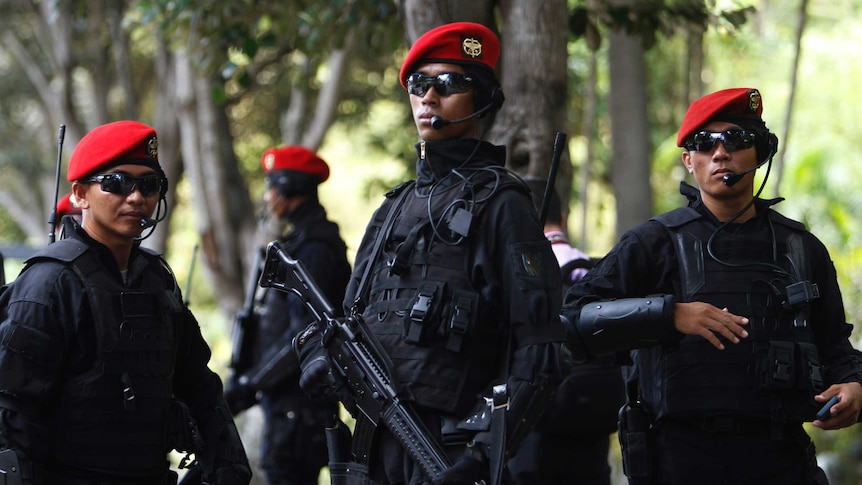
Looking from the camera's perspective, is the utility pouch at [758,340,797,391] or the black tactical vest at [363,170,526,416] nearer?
the black tactical vest at [363,170,526,416]

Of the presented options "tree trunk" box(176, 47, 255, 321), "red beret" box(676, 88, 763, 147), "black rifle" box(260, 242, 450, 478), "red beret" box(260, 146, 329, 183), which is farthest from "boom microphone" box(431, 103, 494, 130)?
"tree trunk" box(176, 47, 255, 321)

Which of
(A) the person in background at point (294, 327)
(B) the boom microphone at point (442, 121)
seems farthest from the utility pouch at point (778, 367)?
(A) the person in background at point (294, 327)

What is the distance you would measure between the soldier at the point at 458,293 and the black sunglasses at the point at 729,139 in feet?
2.60

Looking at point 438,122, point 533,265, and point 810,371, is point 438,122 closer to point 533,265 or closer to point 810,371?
point 533,265

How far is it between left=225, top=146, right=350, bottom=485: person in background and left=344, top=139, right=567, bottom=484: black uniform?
2516 millimetres

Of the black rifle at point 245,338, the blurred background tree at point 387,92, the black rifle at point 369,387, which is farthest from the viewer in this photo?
the black rifle at point 245,338

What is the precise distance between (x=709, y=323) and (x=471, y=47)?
1.28 metres

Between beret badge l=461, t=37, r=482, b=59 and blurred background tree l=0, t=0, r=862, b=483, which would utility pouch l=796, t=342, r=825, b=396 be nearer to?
beret badge l=461, t=37, r=482, b=59

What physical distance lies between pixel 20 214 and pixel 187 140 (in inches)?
325

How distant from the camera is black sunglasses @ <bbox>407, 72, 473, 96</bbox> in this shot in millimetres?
4172

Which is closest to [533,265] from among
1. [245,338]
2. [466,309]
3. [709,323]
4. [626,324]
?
[466,309]

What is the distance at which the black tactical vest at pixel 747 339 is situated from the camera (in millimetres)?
4133

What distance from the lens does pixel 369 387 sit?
12.9 ft

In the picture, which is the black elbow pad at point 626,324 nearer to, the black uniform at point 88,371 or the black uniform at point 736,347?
the black uniform at point 736,347
